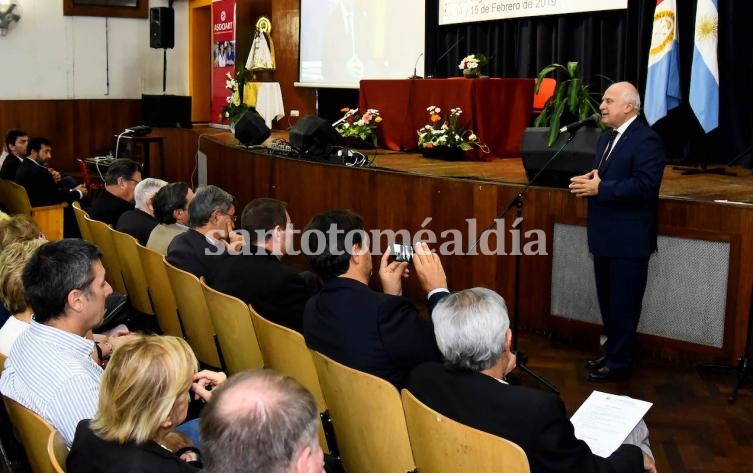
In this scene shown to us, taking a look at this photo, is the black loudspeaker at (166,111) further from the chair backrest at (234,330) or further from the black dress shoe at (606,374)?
the chair backrest at (234,330)

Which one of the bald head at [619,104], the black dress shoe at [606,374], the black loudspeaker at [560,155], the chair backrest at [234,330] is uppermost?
the bald head at [619,104]

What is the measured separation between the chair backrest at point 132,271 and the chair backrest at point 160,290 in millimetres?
135

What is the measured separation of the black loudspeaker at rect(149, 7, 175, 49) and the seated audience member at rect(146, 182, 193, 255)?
8.89m

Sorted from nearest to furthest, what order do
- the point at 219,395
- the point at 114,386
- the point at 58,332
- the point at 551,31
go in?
the point at 219,395, the point at 114,386, the point at 58,332, the point at 551,31

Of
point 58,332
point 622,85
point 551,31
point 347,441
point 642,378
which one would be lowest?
point 642,378

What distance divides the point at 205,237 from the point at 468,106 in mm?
3971

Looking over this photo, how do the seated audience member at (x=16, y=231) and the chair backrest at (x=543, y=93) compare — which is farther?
the chair backrest at (x=543, y=93)

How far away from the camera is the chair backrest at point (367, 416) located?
226 centimetres

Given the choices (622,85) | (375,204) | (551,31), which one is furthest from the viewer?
(551,31)

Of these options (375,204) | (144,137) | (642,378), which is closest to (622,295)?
(642,378)

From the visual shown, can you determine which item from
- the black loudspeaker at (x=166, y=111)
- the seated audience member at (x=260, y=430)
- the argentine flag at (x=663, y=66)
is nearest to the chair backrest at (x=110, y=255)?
the seated audience member at (x=260, y=430)

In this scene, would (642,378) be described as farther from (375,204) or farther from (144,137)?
(144,137)

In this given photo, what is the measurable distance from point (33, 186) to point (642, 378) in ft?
16.3

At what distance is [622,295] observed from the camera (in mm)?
4465
